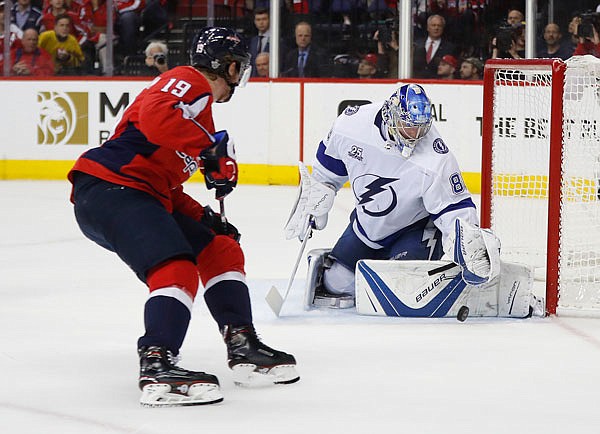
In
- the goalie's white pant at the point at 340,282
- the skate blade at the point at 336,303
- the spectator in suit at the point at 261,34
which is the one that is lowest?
the skate blade at the point at 336,303

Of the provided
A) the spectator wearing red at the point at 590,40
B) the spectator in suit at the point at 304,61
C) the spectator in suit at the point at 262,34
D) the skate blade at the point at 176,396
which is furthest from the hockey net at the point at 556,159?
the spectator in suit at the point at 262,34

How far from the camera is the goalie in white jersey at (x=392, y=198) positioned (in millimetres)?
3889

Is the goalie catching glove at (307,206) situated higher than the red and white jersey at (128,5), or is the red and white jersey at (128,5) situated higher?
the red and white jersey at (128,5)

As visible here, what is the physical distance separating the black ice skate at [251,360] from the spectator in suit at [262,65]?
606 centimetres

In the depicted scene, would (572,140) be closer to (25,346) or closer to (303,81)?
(25,346)

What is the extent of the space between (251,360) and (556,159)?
1521 mm

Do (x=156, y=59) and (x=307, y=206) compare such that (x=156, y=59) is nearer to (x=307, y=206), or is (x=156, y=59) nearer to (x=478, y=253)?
(x=307, y=206)

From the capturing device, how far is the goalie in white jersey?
3.89m

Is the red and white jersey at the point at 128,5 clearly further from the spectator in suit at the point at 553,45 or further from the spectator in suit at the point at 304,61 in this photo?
the spectator in suit at the point at 553,45

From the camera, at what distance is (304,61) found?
29.2 feet

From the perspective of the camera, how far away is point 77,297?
14.4ft

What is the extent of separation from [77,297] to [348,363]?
145 centimetres

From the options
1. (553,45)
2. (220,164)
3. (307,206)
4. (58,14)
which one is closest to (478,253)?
(307,206)

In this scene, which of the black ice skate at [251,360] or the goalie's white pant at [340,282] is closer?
the black ice skate at [251,360]
